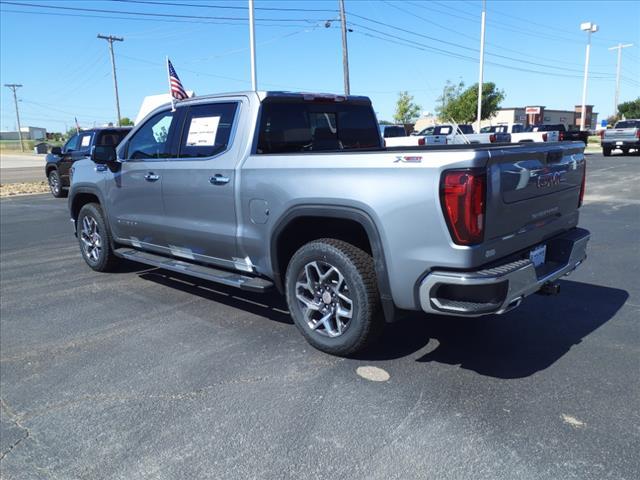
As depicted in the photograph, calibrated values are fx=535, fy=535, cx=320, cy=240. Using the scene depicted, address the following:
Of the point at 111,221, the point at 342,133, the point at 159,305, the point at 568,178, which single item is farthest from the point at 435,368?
the point at 111,221

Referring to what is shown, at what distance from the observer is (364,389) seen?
138 inches

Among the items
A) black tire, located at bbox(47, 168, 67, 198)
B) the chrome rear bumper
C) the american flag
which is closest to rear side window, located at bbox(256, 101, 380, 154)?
the chrome rear bumper

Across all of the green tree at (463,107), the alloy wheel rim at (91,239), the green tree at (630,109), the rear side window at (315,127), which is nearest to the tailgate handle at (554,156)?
the rear side window at (315,127)

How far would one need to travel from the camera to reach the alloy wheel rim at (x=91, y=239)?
252 inches

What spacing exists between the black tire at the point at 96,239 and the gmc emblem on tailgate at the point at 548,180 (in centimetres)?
467

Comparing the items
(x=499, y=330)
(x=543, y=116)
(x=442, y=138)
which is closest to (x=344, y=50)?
(x=442, y=138)

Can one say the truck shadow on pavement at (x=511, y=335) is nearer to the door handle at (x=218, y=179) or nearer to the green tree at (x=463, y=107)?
the door handle at (x=218, y=179)

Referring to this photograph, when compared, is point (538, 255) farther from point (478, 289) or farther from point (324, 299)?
point (324, 299)

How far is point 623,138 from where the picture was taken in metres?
27.7

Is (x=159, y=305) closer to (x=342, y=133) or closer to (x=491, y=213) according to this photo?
(x=342, y=133)

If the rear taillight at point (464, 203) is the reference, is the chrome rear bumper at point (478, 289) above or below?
below

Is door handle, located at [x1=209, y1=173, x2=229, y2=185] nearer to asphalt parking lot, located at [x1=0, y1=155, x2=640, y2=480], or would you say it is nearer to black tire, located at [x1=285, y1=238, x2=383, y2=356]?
black tire, located at [x1=285, y1=238, x2=383, y2=356]

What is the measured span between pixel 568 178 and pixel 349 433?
253cm

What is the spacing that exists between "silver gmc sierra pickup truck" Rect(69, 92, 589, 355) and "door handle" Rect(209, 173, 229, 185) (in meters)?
0.02
